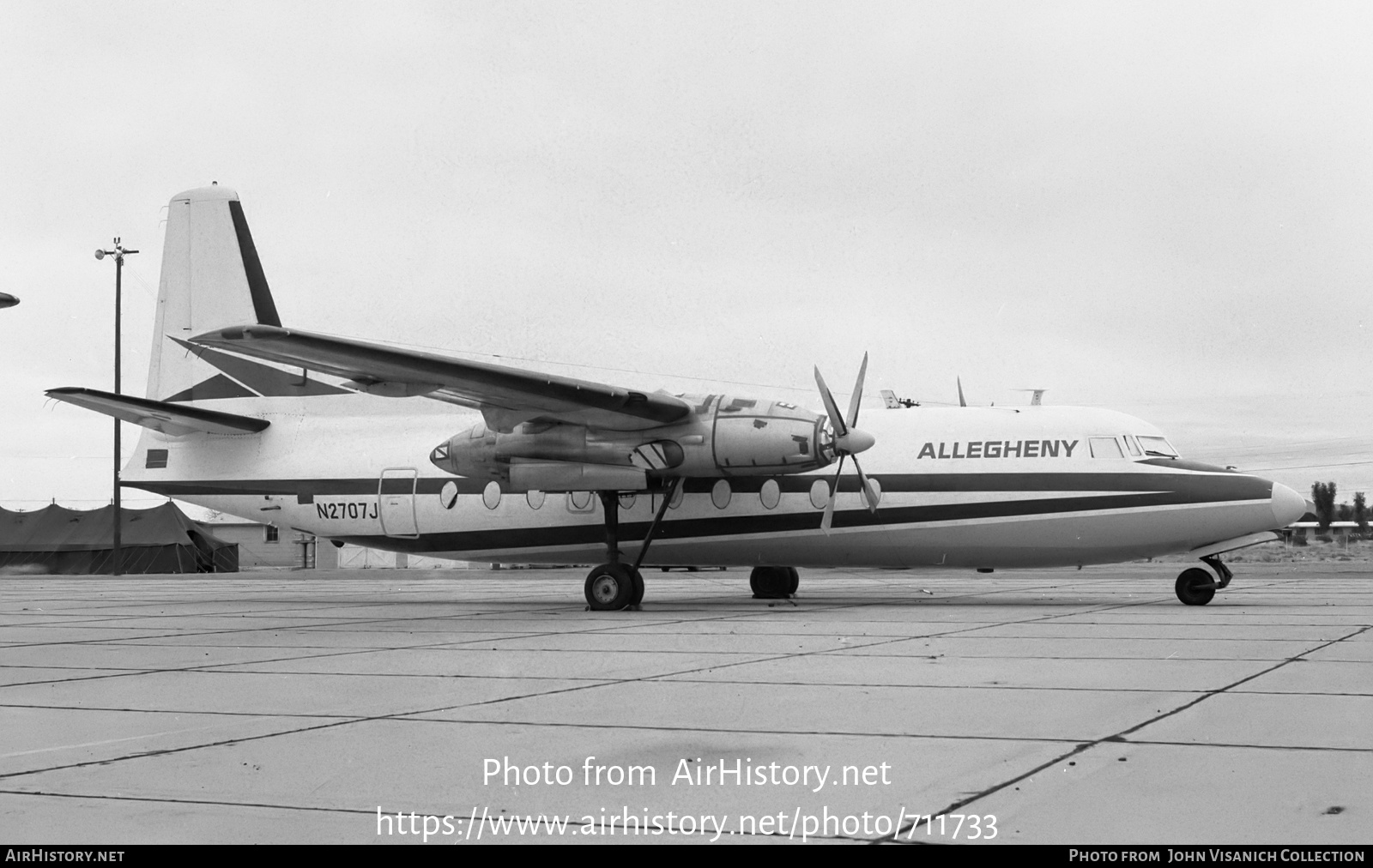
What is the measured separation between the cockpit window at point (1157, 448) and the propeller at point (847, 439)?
13.0 feet

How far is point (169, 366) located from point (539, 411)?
30.6 ft

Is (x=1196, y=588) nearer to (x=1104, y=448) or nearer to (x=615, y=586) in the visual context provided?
(x=1104, y=448)

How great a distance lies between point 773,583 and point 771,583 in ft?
0.11

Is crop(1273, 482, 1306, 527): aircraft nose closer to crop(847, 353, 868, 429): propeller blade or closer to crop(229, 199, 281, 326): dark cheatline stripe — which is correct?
crop(847, 353, 868, 429): propeller blade

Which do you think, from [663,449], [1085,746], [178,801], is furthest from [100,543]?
[1085,746]

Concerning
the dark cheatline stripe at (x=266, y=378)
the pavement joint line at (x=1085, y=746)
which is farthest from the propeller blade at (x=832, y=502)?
the dark cheatline stripe at (x=266, y=378)

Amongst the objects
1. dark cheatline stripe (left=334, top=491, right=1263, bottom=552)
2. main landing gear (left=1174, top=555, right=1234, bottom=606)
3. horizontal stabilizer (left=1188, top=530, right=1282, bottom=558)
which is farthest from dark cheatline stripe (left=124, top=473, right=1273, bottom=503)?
main landing gear (left=1174, top=555, right=1234, bottom=606)

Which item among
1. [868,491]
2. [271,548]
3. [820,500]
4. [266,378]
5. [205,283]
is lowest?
[271,548]

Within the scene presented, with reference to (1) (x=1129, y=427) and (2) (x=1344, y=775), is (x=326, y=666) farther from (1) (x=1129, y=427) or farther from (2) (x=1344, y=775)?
(1) (x=1129, y=427)

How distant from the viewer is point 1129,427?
18891 mm

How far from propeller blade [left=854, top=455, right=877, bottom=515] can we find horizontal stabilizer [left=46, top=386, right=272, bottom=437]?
1053 centimetres

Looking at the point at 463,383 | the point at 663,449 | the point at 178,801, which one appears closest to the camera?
the point at 178,801

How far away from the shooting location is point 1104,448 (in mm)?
18656
